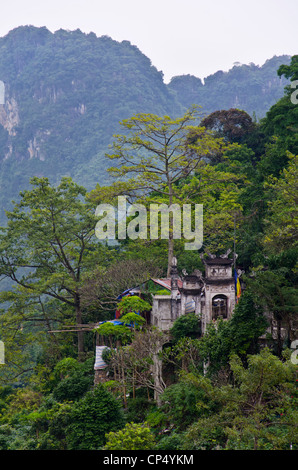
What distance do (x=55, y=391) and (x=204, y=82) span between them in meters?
146

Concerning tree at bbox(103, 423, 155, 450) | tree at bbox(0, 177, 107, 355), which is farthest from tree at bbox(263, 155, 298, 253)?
tree at bbox(0, 177, 107, 355)

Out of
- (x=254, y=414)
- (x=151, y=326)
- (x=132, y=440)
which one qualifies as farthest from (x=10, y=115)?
(x=254, y=414)

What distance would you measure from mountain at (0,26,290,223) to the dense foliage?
76014mm

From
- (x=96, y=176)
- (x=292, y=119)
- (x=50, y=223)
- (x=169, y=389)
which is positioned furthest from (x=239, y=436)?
(x=96, y=176)

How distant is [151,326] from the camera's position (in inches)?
784

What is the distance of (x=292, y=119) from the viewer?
30.5 m

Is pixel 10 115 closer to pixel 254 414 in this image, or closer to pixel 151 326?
pixel 151 326

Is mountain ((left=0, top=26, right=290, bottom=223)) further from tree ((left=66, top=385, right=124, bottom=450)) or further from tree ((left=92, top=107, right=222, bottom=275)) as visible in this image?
tree ((left=66, top=385, right=124, bottom=450))

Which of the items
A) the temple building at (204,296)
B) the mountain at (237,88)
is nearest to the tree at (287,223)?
the temple building at (204,296)

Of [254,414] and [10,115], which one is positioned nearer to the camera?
[254,414]

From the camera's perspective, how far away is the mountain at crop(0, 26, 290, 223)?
119562 mm

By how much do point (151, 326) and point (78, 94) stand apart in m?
124

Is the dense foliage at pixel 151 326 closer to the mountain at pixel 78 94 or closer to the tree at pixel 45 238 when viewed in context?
the tree at pixel 45 238

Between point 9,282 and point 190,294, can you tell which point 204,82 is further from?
point 190,294
